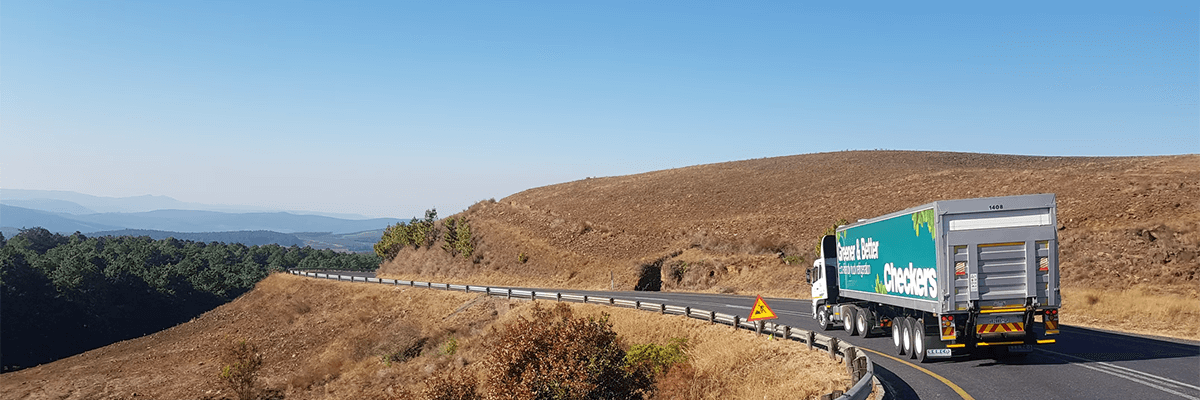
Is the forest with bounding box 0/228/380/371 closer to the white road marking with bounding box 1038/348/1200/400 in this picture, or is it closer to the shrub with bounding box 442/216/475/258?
the shrub with bounding box 442/216/475/258

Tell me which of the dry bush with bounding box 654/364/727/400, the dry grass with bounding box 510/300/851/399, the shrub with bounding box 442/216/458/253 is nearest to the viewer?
the dry grass with bounding box 510/300/851/399

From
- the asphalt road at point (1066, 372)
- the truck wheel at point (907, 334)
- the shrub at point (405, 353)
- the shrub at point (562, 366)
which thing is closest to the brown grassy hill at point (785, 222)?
the asphalt road at point (1066, 372)

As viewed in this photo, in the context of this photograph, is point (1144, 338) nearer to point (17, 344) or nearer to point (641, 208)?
point (641, 208)

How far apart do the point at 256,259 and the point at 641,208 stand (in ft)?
369

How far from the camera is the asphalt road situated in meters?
13.6

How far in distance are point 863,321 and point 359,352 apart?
2913cm

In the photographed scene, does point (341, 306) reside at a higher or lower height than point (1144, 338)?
lower

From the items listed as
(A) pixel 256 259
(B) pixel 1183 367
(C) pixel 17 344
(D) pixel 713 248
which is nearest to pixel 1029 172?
(D) pixel 713 248

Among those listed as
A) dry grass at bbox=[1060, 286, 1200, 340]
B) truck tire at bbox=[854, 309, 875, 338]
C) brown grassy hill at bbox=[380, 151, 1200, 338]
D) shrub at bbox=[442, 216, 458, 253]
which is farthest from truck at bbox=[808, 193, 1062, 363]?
shrub at bbox=[442, 216, 458, 253]

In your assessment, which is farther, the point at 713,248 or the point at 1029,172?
the point at 1029,172

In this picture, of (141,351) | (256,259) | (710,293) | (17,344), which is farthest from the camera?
(256,259)

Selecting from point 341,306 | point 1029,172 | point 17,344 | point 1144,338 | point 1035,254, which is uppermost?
point 1029,172

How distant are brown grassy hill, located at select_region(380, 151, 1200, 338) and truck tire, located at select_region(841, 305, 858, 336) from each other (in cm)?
871

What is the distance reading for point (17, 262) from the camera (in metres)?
89.8
